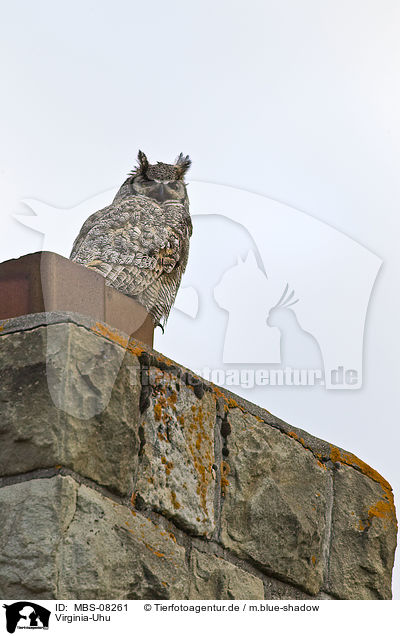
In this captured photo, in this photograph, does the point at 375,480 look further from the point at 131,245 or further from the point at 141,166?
the point at 141,166

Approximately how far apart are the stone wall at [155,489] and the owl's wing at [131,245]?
1.88 meters

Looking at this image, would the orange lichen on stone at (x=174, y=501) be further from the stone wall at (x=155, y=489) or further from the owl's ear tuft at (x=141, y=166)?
the owl's ear tuft at (x=141, y=166)

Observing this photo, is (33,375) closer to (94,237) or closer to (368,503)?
(368,503)

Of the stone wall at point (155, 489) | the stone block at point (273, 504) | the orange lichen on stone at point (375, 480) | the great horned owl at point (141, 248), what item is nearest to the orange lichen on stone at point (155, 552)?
the stone wall at point (155, 489)

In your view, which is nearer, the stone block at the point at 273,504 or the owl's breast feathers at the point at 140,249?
the stone block at the point at 273,504

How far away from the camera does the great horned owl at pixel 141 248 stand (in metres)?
5.17

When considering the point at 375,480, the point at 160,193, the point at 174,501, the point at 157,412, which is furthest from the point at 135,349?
the point at 160,193

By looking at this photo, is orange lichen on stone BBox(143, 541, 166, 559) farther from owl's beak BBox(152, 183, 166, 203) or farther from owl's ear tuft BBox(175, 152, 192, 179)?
owl's ear tuft BBox(175, 152, 192, 179)

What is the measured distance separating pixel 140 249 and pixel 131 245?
55mm

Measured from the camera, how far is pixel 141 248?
17.8 ft

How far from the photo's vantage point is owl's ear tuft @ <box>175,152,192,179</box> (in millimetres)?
7618

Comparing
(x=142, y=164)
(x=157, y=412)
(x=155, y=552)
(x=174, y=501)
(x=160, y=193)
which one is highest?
(x=142, y=164)

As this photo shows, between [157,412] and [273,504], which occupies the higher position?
[157,412]
